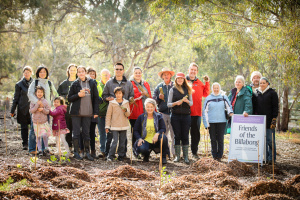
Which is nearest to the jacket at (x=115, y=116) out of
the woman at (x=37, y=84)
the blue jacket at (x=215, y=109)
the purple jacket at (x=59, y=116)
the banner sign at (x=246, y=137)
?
the purple jacket at (x=59, y=116)

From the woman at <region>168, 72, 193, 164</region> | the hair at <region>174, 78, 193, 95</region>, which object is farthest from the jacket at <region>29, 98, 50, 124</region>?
the hair at <region>174, 78, 193, 95</region>

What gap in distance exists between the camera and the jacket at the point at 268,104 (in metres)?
6.42

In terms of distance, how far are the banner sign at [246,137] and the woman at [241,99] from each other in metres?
0.20

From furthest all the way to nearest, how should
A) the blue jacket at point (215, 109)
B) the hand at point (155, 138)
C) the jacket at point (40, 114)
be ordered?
the blue jacket at point (215, 109) → the jacket at point (40, 114) → the hand at point (155, 138)

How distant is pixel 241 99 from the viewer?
6.69 metres

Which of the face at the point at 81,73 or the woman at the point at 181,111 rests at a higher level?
the face at the point at 81,73

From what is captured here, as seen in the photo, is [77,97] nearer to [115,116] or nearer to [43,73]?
[115,116]

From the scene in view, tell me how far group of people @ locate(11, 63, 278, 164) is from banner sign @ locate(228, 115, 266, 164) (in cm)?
17

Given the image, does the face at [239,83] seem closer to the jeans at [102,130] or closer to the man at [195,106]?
the man at [195,106]

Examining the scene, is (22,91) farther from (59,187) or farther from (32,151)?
(59,187)

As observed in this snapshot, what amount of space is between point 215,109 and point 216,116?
0.50ft

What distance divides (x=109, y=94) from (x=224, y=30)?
5.98 m

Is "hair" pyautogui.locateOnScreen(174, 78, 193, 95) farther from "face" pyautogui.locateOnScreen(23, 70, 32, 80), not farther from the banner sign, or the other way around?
"face" pyautogui.locateOnScreen(23, 70, 32, 80)

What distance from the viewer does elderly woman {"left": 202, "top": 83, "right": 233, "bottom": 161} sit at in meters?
6.55
